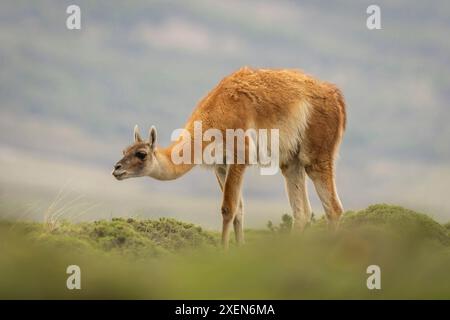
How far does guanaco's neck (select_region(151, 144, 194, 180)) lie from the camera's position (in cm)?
1353

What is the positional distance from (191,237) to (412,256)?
7.33m

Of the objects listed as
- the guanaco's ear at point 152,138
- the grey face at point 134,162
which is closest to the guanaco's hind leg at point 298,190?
the guanaco's ear at point 152,138

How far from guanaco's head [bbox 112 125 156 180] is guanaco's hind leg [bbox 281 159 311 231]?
11.0 feet

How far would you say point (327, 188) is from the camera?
14609mm

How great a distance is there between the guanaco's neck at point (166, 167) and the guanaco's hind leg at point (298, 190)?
2444 millimetres

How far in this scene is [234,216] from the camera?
1366 cm

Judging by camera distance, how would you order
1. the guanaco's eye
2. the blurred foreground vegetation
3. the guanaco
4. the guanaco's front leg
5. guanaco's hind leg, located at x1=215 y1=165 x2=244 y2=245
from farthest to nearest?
guanaco's hind leg, located at x1=215 y1=165 x2=244 y2=245, the guanaco, the guanaco's front leg, the guanaco's eye, the blurred foreground vegetation

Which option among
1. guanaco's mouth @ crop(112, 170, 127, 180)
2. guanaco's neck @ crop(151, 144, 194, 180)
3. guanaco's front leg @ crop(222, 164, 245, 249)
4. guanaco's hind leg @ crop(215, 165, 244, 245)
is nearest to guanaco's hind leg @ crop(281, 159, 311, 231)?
guanaco's hind leg @ crop(215, 165, 244, 245)

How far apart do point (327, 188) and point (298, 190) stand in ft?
2.45

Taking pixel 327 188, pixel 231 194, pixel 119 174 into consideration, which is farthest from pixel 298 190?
pixel 119 174

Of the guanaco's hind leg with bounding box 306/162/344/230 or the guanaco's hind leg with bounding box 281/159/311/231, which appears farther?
the guanaco's hind leg with bounding box 281/159/311/231

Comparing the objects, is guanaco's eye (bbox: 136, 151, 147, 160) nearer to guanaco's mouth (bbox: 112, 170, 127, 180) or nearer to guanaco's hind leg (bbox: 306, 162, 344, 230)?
guanaco's mouth (bbox: 112, 170, 127, 180)

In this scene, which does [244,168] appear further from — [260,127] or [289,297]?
[289,297]
